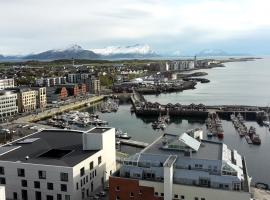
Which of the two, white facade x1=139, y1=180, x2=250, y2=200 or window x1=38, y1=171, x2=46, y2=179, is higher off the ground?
white facade x1=139, y1=180, x2=250, y2=200

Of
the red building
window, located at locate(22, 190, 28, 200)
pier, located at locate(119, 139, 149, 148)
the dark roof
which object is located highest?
the dark roof

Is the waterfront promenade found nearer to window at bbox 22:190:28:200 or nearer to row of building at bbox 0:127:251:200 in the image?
row of building at bbox 0:127:251:200

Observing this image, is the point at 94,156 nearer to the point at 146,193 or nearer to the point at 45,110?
the point at 146,193

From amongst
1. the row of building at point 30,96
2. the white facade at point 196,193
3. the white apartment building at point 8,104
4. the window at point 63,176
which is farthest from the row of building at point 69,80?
the white facade at point 196,193

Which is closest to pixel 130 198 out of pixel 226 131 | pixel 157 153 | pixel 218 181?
pixel 157 153

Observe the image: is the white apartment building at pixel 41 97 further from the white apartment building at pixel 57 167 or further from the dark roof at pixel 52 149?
the white apartment building at pixel 57 167

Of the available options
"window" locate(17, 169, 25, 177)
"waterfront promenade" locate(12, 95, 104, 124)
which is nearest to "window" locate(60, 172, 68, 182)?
"window" locate(17, 169, 25, 177)

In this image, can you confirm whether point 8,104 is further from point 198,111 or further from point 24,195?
point 24,195

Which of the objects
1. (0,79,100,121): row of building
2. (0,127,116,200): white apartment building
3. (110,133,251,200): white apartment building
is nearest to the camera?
(110,133,251,200): white apartment building
